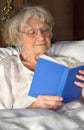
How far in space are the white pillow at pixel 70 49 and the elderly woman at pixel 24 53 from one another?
0.98 feet

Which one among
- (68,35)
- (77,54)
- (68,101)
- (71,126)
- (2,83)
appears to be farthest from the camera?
(68,35)

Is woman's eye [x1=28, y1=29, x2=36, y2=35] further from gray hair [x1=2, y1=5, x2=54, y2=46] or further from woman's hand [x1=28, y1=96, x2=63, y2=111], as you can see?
woman's hand [x1=28, y1=96, x2=63, y2=111]

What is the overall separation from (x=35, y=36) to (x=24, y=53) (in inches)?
4.8

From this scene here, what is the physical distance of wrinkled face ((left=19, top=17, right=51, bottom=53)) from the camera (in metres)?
1.52

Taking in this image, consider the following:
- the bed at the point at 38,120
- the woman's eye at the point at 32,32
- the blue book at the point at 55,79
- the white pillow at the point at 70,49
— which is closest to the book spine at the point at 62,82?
the blue book at the point at 55,79

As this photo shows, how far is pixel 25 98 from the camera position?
1.54 metres

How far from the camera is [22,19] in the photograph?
156 centimetres

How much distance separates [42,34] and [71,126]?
2.22 ft

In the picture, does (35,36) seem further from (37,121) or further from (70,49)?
(37,121)

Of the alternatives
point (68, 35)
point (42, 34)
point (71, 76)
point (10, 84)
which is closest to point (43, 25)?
point (42, 34)

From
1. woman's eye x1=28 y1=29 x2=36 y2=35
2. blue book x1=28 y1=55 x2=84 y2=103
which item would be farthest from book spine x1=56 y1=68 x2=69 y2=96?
woman's eye x1=28 y1=29 x2=36 y2=35

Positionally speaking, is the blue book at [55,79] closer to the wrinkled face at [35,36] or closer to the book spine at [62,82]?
the book spine at [62,82]

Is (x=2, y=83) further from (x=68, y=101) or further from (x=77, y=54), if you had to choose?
(x=77, y=54)

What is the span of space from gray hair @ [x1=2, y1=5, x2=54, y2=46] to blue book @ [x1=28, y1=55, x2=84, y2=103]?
339mm
